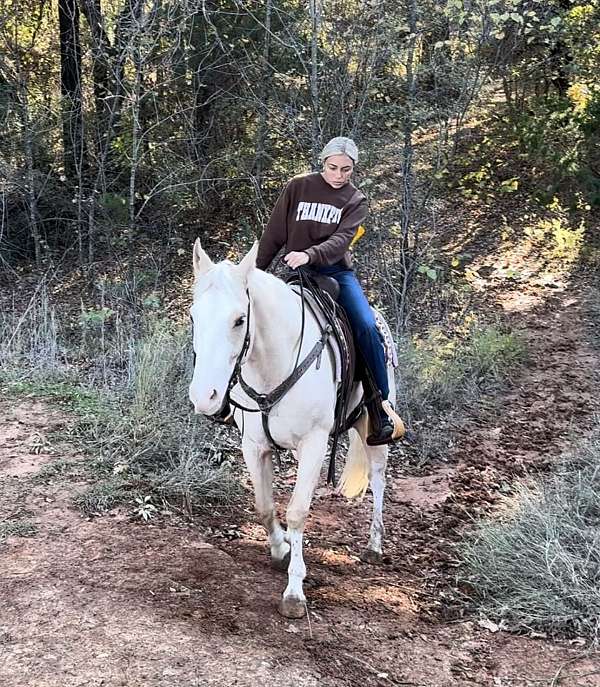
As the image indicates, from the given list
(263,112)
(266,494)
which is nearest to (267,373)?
(266,494)

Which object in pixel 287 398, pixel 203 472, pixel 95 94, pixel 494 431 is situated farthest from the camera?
pixel 95 94

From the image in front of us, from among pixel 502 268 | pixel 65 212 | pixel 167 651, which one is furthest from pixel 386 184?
pixel 167 651

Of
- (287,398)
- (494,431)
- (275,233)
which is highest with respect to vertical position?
(275,233)

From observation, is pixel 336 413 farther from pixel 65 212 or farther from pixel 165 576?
pixel 65 212

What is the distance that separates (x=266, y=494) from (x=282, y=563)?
0.48 meters

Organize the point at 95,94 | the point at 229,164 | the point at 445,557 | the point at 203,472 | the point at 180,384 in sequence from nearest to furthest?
the point at 445,557
the point at 203,472
the point at 180,384
the point at 95,94
the point at 229,164

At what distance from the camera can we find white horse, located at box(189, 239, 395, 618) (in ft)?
9.05

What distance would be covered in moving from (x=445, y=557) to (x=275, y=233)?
2.51 meters

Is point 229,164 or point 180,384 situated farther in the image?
point 229,164

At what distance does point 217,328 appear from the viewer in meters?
2.76

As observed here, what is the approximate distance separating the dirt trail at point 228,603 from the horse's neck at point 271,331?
121cm

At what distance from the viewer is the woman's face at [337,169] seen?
3.93 meters

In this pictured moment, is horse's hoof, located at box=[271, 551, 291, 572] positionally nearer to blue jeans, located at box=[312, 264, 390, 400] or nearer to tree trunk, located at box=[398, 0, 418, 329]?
blue jeans, located at box=[312, 264, 390, 400]

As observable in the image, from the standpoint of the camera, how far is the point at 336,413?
12.9ft
